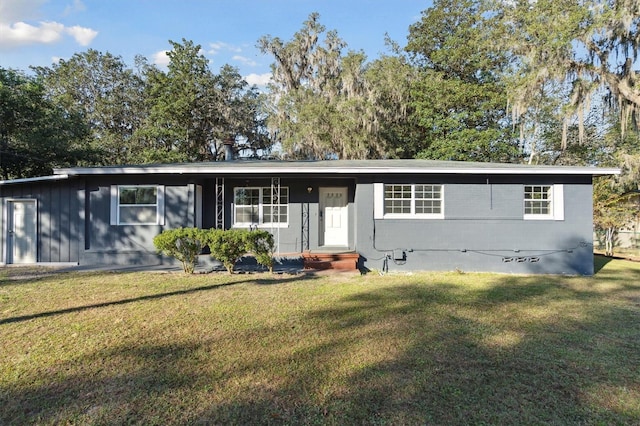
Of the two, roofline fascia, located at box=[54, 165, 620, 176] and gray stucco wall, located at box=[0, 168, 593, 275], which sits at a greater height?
roofline fascia, located at box=[54, 165, 620, 176]

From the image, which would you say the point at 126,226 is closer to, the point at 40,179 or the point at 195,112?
the point at 40,179

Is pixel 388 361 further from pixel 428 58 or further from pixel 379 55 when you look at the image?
pixel 428 58

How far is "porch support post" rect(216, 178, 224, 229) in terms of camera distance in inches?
417

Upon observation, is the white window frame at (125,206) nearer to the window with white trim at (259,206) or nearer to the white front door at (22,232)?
the window with white trim at (259,206)

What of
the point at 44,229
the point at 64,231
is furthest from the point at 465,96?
the point at 44,229

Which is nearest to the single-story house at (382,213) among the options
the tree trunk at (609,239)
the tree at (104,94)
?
the tree trunk at (609,239)

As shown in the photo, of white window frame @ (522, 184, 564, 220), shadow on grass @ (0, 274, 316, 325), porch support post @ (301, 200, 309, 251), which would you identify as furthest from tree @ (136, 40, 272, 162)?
white window frame @ (522, 184, 564, 220)

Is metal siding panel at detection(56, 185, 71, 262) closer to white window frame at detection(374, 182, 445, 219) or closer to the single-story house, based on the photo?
the single-story house

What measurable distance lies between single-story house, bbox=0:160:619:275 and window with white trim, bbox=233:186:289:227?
0.79m

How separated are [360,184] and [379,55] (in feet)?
46.5

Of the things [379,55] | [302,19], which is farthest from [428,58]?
[302,19]

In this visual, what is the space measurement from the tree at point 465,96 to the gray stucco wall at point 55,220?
16871 mm

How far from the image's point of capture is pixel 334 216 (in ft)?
35.8

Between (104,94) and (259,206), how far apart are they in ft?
72.1
